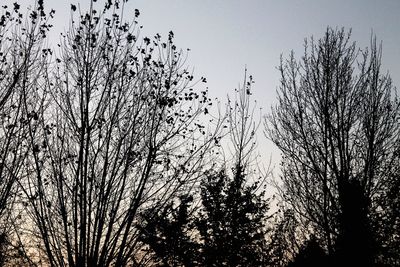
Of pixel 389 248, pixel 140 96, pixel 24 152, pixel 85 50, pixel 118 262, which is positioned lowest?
pixel 118 262

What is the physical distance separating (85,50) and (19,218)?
3977 mm

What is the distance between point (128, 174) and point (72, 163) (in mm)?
1067

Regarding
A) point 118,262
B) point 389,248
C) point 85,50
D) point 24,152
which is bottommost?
point 118,262

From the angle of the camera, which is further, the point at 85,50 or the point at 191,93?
the point at 191,93

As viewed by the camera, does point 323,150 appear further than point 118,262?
Yes

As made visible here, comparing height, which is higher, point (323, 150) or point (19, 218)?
point (323, 150)

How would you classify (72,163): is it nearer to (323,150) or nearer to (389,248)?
(323,150)

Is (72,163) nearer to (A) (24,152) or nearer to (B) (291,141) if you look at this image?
(A) (24,152)

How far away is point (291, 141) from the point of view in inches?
440

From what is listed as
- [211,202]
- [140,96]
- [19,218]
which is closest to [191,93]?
[140,96]

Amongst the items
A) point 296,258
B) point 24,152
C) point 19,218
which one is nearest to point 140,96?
point 24,152

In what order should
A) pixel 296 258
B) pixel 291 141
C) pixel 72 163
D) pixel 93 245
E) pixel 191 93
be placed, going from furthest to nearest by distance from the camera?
pixel 296 258
pixel 291 141
pixel 191 93
pixel 72 163
pixel 93 245

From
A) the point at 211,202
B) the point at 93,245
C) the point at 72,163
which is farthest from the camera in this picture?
the point at 211,202

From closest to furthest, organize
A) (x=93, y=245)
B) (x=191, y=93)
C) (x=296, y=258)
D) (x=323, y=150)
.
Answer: (x=93, y=245)
(x=191, y=93)
(x=323, y=150)
(x=296, y=258)
